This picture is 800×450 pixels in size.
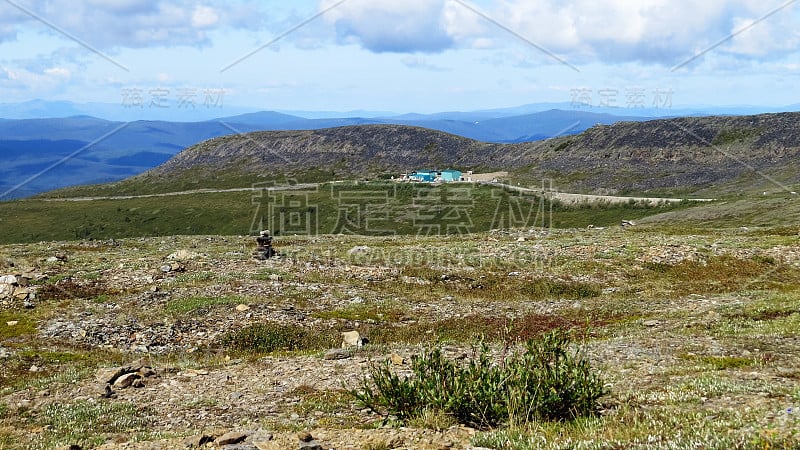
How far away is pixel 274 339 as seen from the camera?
23.2 m

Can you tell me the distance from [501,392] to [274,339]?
14508 mm

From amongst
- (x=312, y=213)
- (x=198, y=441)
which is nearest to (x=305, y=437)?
(x=198, y=441)

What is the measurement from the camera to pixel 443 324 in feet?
83.3

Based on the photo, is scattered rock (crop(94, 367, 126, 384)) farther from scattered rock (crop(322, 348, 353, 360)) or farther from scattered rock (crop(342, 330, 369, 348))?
scattered rock (crop(342, 330, 369, 348))

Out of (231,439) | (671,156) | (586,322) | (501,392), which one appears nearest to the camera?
(231,439)

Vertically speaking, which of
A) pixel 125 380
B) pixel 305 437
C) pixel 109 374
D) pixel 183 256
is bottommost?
pixel 183 256

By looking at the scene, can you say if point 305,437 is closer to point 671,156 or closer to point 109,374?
point 109,374

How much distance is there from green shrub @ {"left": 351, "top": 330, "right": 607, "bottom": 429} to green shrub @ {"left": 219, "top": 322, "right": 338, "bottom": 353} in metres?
11.5

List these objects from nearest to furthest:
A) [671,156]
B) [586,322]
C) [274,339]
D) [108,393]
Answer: [586,322], [108,393], [274,339], [671,156]

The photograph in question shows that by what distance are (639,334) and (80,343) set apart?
22.7 metres

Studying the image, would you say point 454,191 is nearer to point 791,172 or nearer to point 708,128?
point 791,172

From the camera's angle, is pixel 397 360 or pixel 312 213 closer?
pixel 397 360

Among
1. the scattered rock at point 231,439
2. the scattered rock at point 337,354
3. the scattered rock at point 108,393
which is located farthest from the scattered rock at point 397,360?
the scattered rock at point 108,393

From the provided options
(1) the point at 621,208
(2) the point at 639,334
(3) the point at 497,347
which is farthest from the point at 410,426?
(1) the point at 621,208
